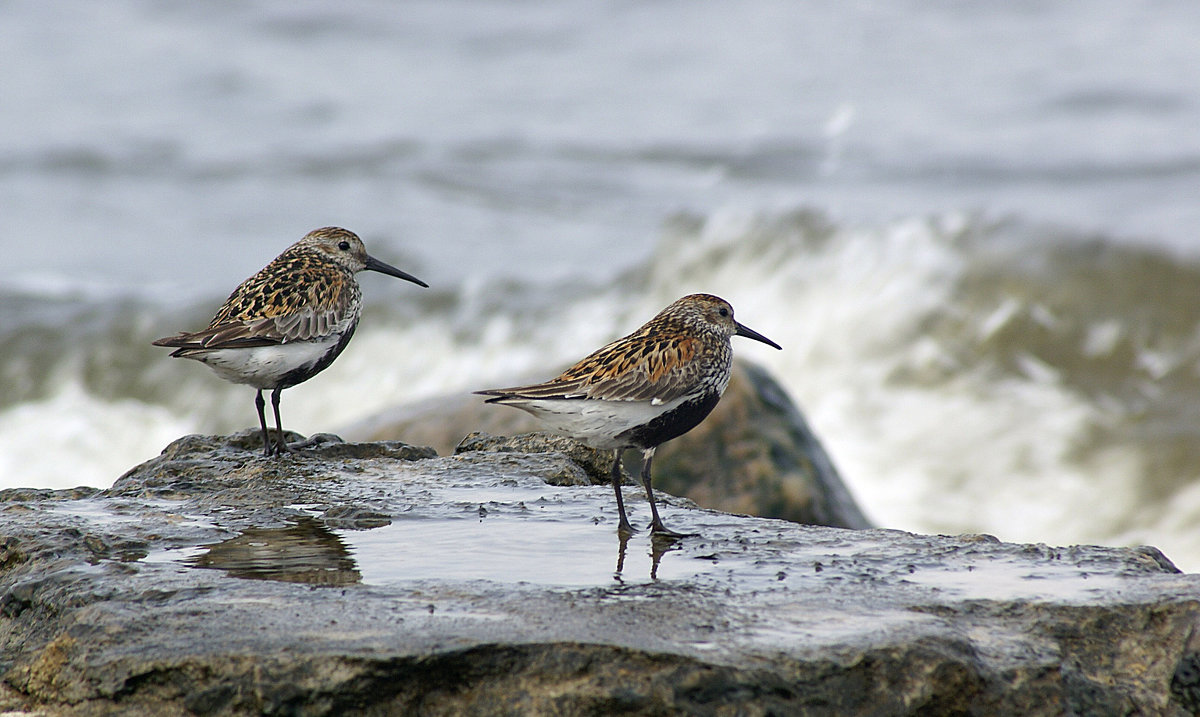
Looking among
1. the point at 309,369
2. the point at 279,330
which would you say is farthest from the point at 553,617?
the point at 309,369

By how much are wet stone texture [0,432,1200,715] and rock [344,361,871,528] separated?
314 cm

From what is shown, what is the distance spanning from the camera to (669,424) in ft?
20.8

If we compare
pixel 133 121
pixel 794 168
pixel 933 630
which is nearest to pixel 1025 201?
pixel 794 168

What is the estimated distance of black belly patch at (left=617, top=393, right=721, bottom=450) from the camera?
6.29 meters

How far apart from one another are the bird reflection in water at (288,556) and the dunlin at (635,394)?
1038 mm

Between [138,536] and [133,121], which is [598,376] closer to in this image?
[138,536]

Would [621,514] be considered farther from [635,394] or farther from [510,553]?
[510,553]

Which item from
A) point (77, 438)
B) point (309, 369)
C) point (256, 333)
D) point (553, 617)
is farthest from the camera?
point (77, 438)

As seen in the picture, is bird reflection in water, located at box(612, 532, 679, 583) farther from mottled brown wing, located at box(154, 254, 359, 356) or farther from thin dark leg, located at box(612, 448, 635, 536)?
mottled brown wing, located at box(154, 254, 359, 356)

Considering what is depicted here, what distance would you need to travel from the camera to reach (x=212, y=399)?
17219 mm

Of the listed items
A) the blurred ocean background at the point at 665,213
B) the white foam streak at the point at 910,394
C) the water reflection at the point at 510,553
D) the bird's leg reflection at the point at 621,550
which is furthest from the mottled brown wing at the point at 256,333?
the white foam streak at the point at 910,394

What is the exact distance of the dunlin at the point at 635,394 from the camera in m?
6.19

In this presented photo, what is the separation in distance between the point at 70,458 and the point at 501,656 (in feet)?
43.7

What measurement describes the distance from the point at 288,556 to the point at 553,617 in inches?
60.3
